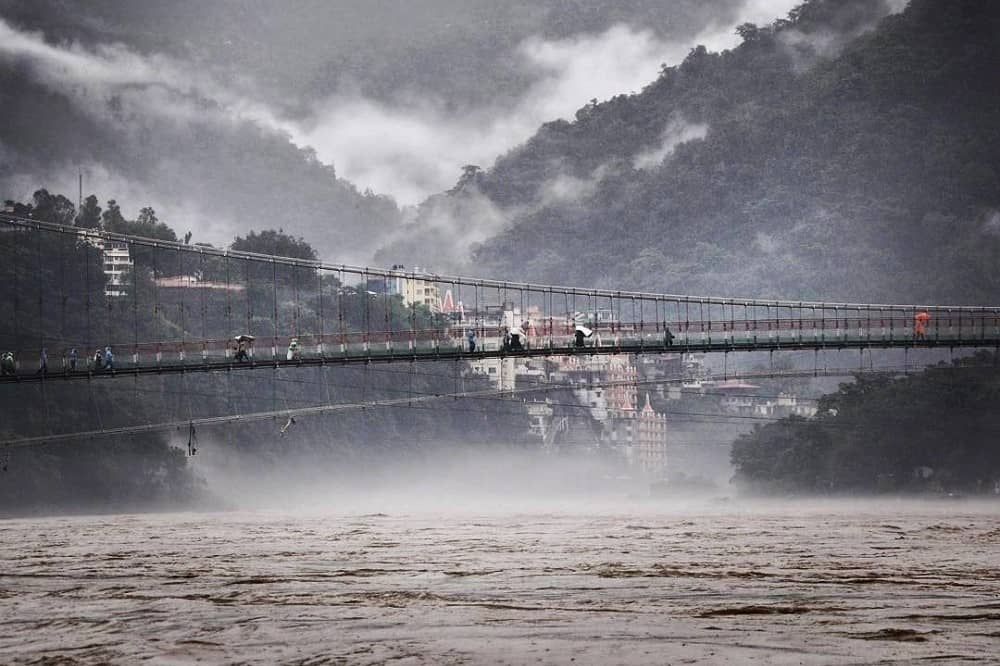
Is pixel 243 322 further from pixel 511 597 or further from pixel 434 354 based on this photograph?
pixel 511 597

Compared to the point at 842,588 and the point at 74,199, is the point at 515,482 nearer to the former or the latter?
the point at 842,588

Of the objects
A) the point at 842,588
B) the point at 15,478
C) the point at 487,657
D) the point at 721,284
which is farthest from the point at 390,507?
the point at 721,284

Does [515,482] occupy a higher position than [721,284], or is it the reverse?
[721,284]

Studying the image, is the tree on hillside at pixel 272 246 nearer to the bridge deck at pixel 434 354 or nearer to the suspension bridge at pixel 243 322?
the suspension bridge at pixel 243 322

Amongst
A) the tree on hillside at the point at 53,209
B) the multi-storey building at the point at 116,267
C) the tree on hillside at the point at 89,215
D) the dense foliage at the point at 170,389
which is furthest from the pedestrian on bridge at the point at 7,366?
the tree on hillside at the point at 89,215

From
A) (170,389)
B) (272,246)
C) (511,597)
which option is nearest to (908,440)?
(170,389)

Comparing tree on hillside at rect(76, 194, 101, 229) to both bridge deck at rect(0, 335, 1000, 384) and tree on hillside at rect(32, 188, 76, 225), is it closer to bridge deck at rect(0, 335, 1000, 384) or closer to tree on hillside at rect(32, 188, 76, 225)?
tree on hillside at rect(32, 188, 76, 225)

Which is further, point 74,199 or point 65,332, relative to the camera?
point 74,199
